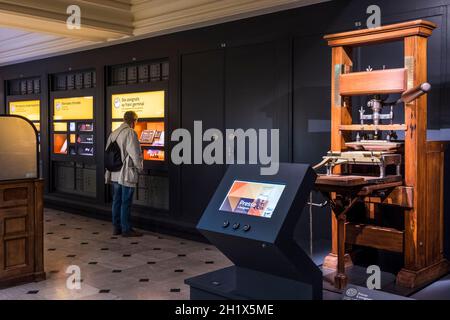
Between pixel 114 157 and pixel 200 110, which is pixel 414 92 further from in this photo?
pixel 114 157

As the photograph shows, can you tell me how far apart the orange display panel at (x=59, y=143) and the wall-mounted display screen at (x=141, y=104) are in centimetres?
173

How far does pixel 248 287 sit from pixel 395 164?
2.17 metres

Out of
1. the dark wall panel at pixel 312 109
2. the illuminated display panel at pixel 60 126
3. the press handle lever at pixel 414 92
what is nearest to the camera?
the press handle lever at pixel 414 92

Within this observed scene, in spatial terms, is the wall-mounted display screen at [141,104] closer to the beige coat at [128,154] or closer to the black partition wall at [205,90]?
the black partition wall at [205,90]

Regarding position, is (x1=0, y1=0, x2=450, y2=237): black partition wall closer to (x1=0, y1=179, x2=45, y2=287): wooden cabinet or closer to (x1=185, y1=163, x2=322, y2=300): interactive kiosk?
(x1=0, y1=179, x2=45, y2=287): wooden cabinet

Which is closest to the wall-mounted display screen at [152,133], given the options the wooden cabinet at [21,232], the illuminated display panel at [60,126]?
the illuminated display panel at [60,126]

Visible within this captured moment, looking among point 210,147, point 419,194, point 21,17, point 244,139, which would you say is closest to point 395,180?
point 419,194

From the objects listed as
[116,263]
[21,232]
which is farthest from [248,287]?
[116,263]

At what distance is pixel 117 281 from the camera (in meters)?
4.87

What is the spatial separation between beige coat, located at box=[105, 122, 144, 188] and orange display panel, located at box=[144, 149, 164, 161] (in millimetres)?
897

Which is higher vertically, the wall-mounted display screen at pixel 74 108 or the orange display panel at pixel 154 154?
the wall-mounted display screen at pixel 74 108

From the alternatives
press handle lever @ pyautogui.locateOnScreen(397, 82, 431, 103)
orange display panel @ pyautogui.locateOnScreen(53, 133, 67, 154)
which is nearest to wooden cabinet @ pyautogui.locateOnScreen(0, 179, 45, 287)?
press handle lever @ pyautogui.locateOnScreen(397, 82, 431, 103)

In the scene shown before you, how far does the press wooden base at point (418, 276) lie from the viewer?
4.04 meters
